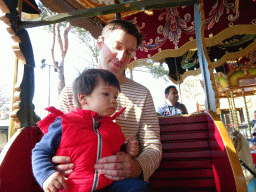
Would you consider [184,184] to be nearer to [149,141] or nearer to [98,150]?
[149,141]

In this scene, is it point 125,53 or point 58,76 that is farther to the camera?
point 58,76

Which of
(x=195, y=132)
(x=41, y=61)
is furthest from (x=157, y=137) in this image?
(x=41, y=61)

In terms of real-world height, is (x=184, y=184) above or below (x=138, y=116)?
below

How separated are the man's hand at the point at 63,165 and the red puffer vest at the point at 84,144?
0.06 ft

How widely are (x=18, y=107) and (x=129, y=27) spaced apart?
849mm

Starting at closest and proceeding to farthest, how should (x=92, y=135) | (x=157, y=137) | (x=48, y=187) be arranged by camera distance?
1. (x=48, y=187)
2. (x=92, y=135)
3. (x=157, y=137)

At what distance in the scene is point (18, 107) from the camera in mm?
Result: 1140

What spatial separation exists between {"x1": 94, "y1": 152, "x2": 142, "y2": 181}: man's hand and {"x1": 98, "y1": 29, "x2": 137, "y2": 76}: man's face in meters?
0.57

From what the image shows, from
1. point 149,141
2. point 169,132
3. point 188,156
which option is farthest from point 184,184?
point 149,141

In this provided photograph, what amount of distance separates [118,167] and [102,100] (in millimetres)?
308

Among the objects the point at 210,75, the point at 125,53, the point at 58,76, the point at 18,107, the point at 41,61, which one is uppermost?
the point at 41,61

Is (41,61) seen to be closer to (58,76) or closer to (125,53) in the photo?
(58,76)

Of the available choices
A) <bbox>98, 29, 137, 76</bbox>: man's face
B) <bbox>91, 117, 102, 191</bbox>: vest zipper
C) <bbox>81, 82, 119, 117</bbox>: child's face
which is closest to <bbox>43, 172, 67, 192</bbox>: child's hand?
<bbox>91, 117, 102, 191</bbox>: vest zipper

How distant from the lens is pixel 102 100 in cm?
88
